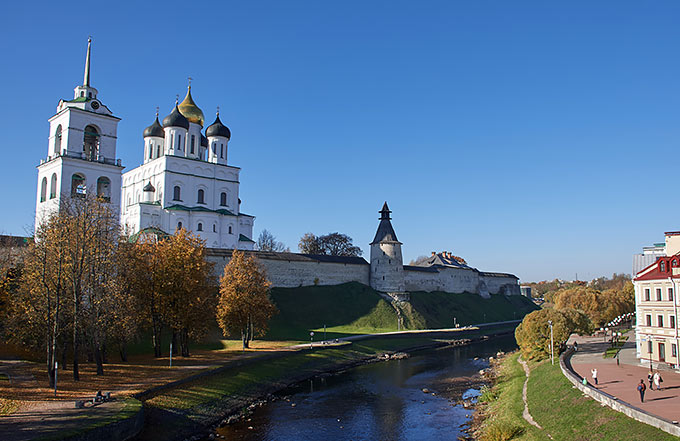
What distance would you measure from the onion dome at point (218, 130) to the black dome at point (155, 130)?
5.13 meters

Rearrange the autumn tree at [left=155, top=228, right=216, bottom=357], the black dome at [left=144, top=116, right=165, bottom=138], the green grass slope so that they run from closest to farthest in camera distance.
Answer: the autumn tree at [left=155, top=228, right=216, bottom=357], the green grass slope, the black dome at [left=144, top=116, right=165, bottom=138]

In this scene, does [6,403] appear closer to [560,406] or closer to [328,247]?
[560,406]

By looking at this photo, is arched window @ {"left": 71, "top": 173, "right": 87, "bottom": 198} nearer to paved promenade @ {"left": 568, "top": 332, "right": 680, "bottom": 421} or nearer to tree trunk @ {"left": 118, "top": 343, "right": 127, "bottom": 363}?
tree trunk @ {"left": 118, "top": 343, "right": 127, "bottom": 363}

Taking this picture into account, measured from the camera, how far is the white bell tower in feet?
121

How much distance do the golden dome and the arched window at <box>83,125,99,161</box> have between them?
694 inches

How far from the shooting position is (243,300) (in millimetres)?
33281

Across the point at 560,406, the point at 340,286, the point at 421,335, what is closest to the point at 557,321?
the point at 560,406

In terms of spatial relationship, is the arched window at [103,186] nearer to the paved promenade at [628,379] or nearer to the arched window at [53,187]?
the arched window at [53,187]

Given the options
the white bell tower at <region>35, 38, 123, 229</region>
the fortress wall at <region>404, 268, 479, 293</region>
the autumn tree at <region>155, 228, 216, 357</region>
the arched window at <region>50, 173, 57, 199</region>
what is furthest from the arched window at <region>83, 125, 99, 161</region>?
the fortress wall at <region>404, 268, 479, 293</region>

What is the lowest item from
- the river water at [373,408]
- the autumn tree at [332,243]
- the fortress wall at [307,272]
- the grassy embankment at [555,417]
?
the river water at [373,408]

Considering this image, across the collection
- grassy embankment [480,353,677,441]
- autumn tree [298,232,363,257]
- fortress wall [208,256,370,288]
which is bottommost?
grassy embankment [480,353,677,441]

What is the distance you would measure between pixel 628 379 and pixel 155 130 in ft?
167

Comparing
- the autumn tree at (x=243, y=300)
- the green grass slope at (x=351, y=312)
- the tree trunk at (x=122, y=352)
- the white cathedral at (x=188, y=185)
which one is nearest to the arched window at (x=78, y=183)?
the white cathedral at (x=188, y=185)

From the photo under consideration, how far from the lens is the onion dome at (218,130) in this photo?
59.2 meters
